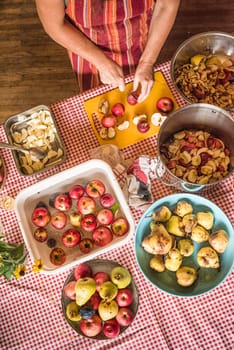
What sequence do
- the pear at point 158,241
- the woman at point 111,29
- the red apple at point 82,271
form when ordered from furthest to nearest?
the woman at point 111,29, the red apple at point 82,271, the pear at point 158,241

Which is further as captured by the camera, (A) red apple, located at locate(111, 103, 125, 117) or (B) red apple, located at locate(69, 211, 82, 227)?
(A) red apple, located at locate(111, 103, 125, 117)

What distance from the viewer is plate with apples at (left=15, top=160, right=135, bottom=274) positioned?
1.31 metres

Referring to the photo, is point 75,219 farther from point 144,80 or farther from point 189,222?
point 144,80

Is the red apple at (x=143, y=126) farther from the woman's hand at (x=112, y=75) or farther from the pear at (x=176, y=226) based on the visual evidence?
the pear at (x=176, y=226)

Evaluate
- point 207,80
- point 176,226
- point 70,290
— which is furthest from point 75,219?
point 207,80

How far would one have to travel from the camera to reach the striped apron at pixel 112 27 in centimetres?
145

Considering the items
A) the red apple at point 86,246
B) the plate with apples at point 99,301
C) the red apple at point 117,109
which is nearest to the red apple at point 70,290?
the plate with apples at point 99,301

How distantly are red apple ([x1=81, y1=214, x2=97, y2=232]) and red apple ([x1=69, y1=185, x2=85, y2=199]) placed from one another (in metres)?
0.08

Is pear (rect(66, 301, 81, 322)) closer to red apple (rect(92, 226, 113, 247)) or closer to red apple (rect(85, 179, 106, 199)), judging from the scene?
red apple (rect(92, 226, 113, 247))

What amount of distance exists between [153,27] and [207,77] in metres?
0.30

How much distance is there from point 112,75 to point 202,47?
1.21 feet

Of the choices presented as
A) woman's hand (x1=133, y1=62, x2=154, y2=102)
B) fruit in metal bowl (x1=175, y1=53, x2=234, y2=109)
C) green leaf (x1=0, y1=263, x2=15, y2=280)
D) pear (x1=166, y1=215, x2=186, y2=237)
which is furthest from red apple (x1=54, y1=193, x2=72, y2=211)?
fruit in metal bowl (x1=175, y1=53, x2=234, y2=109)

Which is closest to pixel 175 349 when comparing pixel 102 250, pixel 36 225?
pixel 102 250

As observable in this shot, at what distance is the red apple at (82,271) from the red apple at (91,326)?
0.45 feet
